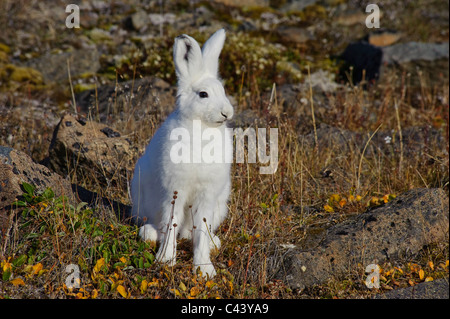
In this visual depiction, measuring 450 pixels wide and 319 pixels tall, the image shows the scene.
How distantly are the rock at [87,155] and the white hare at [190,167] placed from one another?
4.58 ft

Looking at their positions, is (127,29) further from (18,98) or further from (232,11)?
(18,98)

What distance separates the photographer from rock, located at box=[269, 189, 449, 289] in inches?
163

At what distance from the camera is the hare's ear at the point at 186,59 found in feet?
13.0

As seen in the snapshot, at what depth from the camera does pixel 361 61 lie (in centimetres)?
1085

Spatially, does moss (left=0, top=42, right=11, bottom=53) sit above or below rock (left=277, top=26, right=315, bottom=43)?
below

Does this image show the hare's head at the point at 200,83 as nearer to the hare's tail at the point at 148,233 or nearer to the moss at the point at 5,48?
the hare's tail at the point at 148,233

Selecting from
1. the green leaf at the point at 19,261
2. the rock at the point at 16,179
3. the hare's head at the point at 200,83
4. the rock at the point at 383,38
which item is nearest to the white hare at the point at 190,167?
the hare's head at the point at 200,83

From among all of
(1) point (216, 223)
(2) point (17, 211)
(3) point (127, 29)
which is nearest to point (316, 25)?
(3) point (127, 29)

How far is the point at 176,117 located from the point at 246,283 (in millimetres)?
1585

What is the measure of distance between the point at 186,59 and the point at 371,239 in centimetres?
244

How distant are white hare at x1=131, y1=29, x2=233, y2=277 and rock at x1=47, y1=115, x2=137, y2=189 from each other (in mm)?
1395

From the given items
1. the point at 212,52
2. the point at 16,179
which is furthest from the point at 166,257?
the point at 212,52

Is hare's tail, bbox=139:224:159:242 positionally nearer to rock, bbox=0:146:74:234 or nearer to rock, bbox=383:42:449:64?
rock, bbox=0:146:74:234

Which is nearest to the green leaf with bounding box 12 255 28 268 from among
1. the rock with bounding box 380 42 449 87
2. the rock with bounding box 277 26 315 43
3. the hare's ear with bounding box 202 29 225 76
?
the hare's ear with bounding box 202 29 225 76
